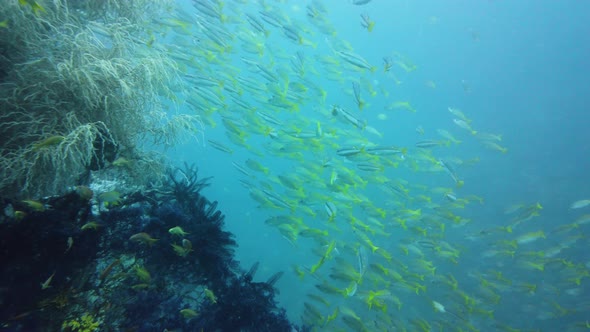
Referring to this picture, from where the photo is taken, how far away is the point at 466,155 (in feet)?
99.4

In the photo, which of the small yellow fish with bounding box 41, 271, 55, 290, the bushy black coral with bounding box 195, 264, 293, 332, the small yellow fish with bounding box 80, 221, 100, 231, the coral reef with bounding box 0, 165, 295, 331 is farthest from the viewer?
the bushy black coral with bounding box 195, 264, 293, 332

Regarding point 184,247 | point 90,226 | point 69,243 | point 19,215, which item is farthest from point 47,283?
point 184,247

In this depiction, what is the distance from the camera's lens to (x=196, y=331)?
3711 mm

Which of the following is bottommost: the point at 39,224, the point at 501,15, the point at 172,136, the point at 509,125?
the point at 39,224

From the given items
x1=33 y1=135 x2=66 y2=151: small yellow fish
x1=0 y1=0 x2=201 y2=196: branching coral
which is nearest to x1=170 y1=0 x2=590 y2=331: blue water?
x1=0 y1=0 x2=201 y2=196: branching coral

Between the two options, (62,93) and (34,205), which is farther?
(62,93)

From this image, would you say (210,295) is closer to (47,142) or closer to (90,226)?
(90,226)

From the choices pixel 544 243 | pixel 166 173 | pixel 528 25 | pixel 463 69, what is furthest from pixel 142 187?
pixel 528 25

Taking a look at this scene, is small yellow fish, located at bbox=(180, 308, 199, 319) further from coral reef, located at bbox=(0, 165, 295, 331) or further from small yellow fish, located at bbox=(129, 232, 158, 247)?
small yellow fish, located at bbox=(129, 232, 158, 247)

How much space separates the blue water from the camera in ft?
44.7

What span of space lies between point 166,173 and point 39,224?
8.20 feet

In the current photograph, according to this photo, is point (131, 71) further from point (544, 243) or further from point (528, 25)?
point (528, 25)

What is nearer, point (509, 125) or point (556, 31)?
point (509, 125)

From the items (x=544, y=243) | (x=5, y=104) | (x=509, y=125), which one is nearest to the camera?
(x=5, y=104)
